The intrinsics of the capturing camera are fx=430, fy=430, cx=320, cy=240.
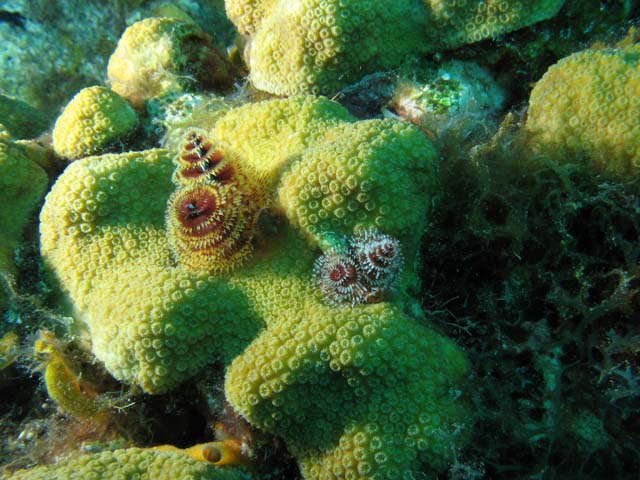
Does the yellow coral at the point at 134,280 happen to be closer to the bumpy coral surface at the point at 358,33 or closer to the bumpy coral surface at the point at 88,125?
the bumpy coral surface at the point at 88,125

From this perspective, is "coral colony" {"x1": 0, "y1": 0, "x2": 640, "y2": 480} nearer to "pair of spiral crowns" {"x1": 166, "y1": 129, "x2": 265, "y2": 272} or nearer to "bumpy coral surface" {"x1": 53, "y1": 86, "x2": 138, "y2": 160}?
"pair of spiral crowns" {"x1": 166, "y1": 129, "x2": 265, "y2": 272}

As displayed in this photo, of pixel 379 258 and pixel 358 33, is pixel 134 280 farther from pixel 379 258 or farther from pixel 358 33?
pixel 358 33

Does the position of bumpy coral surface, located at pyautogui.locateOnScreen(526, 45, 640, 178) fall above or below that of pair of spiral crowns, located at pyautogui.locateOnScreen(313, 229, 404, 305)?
above

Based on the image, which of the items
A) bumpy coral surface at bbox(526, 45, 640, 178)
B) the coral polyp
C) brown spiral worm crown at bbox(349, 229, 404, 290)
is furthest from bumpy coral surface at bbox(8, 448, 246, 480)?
bumpy coral surface at bbox(526, 45, 640, 178)

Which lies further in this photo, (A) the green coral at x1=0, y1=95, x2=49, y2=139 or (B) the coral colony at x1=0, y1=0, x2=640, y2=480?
(A) the green coral at x1=0, y1=95, x2=49, y2=139

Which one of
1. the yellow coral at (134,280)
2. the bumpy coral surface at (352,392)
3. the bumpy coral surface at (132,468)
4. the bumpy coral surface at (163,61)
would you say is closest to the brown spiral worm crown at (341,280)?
the bumpy coral surface at (352,392)

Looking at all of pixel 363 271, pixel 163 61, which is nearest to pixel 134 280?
pixel 363 271

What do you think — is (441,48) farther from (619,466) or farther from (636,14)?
(619,466)
